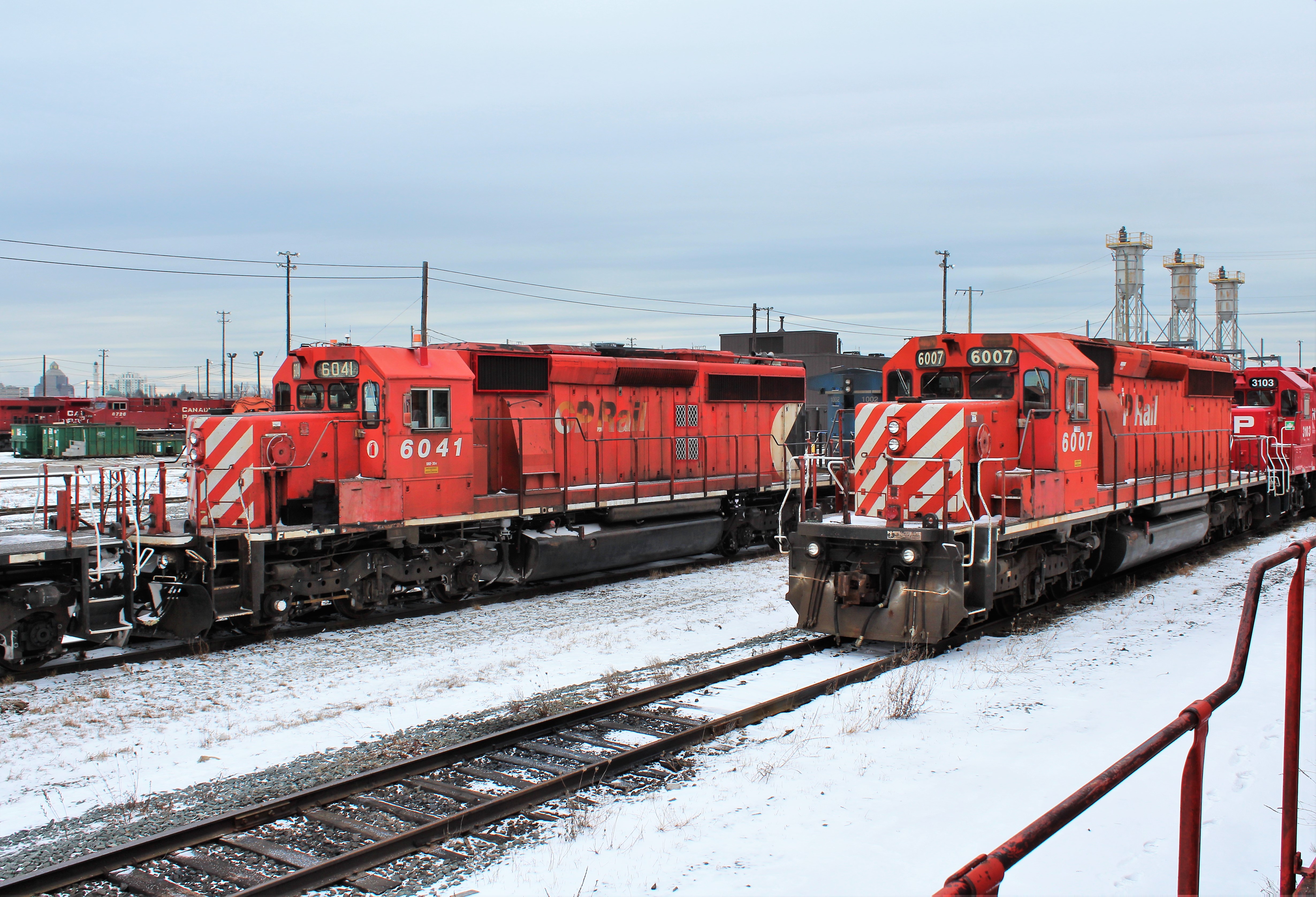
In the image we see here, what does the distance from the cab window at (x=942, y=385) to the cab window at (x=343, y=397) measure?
6809 mm

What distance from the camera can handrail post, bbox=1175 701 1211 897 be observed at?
10.1 feet

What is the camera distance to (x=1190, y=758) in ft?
10.6

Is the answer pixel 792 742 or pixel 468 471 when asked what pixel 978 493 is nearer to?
pixel 792 742

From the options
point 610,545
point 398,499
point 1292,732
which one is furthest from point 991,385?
point 1292,732

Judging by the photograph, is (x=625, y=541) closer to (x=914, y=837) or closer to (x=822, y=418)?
(x=914, y=837)

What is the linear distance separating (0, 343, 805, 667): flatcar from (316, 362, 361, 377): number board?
3 centimetres

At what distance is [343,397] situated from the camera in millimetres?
12148

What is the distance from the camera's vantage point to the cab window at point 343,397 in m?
12.0

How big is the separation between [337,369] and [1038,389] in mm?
8290

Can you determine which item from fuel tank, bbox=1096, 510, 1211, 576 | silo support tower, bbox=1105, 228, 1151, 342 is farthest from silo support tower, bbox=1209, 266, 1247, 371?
fuel tank, bbox=1096, 510, 1211, 576

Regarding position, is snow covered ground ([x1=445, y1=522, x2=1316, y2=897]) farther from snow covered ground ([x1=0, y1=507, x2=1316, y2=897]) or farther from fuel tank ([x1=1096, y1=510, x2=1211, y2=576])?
fuel tank ([x1=1096, y1=510, x2=1211, y2=576])

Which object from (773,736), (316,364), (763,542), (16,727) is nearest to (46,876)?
(16,727)

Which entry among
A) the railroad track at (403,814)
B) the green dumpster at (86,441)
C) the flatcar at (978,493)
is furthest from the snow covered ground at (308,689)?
the green dumpster at (86,441)

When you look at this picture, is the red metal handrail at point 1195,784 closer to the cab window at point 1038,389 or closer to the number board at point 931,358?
the cab window at point 1038,389
